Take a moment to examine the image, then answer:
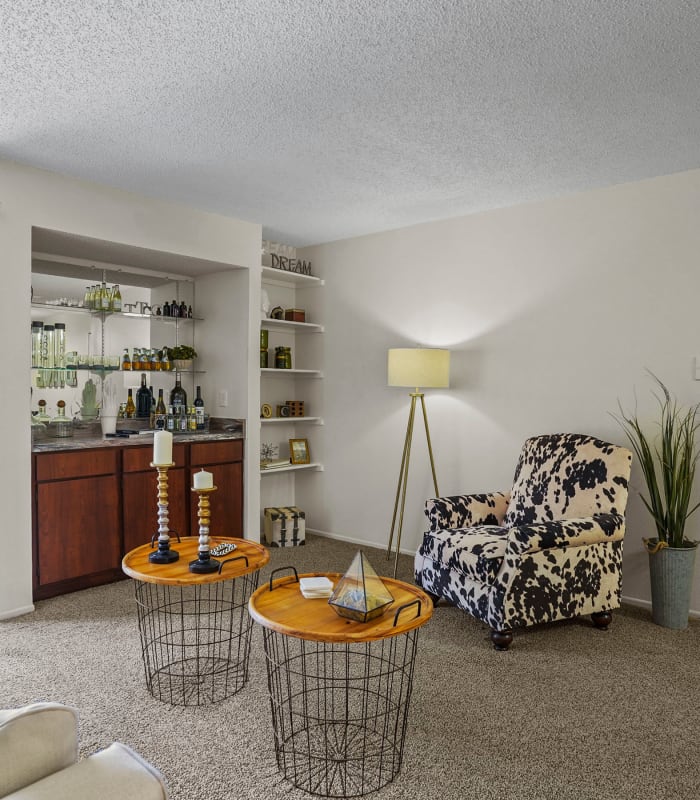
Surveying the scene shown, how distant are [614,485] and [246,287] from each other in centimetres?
295

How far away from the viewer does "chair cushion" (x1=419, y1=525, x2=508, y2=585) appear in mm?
3219

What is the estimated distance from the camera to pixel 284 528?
5230 millimetres

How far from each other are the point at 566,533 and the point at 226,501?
8.50 ft

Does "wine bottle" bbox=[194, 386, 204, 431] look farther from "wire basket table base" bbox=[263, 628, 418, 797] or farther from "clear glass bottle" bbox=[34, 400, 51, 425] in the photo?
"wire basket table base" bbox=[263, 628, 418, 797]

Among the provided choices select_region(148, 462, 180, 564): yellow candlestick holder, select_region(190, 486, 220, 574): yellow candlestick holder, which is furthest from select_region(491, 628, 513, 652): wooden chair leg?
select_region(148, 462, 180, 564): yellow candlestick holder

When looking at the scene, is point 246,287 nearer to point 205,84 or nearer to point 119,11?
point 205,84

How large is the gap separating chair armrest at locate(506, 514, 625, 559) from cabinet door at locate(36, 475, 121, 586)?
2.54m

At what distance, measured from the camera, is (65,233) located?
3859 millimetres

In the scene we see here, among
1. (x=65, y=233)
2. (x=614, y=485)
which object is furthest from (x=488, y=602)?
(x=65, y=233)

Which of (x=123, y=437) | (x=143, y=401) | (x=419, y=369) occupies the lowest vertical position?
(x=123, y=437)

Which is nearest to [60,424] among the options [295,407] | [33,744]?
[295,407]

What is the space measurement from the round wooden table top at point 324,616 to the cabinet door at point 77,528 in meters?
Result: 2.04

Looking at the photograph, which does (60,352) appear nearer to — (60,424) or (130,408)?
(60,424)

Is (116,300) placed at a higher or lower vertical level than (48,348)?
higher
